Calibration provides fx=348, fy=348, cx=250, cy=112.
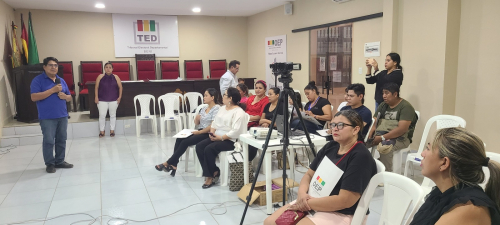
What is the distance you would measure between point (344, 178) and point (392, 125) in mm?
1822

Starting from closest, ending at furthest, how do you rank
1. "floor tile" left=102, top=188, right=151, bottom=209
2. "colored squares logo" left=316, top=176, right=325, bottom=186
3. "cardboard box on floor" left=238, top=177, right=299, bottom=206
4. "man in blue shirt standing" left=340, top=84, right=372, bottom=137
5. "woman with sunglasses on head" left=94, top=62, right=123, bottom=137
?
"colored squares logo" left=316, top=176, right=325, bottom=186
"cardboard box on floor" left=238, top=177, right=299, bottom=206
"floor tile" left=102, top=188, right=151, bottom=209
"man in blue shirt standing" left=340, top=84, right=372, bottom=137
"woman with sunglasses on head" left=94, top=62, right=123, bottom=137

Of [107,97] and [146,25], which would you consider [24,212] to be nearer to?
[107,97]

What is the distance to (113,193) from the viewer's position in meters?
3.47

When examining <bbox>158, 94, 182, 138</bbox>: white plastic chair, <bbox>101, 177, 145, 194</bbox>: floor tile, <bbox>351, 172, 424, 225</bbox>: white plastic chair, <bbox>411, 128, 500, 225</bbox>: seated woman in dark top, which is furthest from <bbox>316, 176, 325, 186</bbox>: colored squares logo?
<bbox>158, 94, 182, 138</bbox>: white plastic chair

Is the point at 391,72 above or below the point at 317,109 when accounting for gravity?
above

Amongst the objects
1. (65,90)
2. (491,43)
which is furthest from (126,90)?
(491,43)

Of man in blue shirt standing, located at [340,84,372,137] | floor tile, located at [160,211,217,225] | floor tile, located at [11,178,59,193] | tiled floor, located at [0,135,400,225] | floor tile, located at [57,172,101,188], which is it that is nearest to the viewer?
floor tile, located at [160,211,217,225]

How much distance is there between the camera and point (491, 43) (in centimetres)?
391

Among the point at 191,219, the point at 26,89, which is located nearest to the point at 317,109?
the point at 191,219

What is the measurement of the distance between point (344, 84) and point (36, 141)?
5.41 m

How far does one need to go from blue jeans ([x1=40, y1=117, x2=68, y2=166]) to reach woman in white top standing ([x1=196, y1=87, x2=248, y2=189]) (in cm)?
183

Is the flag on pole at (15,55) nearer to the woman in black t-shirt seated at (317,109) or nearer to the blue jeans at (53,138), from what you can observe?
the blue jeans at (53,138)

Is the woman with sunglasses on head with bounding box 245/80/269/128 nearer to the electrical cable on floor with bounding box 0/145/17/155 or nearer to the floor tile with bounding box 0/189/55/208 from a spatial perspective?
the floor tile with bounding box 0/189/55/208

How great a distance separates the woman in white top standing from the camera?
3.54 m
